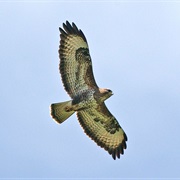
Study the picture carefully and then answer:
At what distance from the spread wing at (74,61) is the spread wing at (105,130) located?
1.02m

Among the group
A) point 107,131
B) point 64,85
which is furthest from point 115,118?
point 64,85

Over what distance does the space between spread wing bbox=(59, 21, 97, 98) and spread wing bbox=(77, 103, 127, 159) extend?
40.0 inches

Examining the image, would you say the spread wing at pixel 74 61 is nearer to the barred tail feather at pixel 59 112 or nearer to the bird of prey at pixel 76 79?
the bird of prey at pixel 76 79

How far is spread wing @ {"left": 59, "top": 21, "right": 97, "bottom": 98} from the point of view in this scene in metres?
19.5

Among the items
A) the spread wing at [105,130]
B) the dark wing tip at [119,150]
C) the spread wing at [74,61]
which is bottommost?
the dark wing tip at [119,150]

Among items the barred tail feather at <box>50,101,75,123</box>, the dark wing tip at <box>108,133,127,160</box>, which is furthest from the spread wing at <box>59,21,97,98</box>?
the dark wing tip at <box>108,133,127,160</box>

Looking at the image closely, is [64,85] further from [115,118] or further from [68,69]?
[115,118]

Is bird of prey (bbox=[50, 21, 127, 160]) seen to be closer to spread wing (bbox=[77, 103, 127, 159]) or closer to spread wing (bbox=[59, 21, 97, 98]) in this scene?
spread wing (bbox=[59, 21, 97, 98])

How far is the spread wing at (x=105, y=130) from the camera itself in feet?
66.8

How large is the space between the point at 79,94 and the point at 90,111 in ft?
2.89

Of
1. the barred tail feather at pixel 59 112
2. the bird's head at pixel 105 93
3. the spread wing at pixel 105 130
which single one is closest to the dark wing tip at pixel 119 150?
the spread wing at pixel 105 130

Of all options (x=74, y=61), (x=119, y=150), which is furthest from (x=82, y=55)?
(x=119, y=150)

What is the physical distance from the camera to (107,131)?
20656 millimetres

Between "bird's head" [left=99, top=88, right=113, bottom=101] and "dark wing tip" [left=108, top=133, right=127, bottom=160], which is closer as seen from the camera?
"bird's head" [left=99, top=88, right=113, bottom=101]
